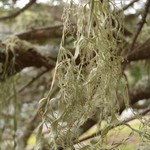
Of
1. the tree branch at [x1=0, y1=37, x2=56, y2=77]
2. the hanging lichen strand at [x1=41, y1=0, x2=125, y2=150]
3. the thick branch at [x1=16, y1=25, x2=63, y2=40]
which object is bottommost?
the thick branch at [x1=16, y1=25, x2=63, y2=40]

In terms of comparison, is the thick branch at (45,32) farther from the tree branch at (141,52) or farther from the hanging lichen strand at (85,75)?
the hanging lichen strand at (85,75)

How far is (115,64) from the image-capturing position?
2.54 feet

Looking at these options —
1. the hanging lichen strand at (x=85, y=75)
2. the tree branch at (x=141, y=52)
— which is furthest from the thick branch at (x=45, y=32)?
the hanging lichen strand at (x=85, y=75)

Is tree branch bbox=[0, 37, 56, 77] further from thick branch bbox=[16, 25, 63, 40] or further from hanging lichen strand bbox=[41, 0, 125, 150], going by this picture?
hanging lichen strand bbox=[41, 0, 125, 150]

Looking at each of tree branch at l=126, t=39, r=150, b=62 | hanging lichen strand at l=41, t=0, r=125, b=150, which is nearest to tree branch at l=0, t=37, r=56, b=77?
tree branch at l=126, t=39, r=150, b=62

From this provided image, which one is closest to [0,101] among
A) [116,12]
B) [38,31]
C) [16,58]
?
[16,58]

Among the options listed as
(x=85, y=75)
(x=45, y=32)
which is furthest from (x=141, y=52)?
(x=85, y=75)

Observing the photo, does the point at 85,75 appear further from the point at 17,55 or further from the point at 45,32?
the point at 45,32

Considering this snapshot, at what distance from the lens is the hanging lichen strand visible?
2.29ft

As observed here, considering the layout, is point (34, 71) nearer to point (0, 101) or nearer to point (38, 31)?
point (38, 31)

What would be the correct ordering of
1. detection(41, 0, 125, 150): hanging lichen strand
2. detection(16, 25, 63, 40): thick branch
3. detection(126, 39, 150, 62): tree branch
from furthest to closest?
detection(16, 25, 63, 40): thick branch < detection(126, 39, 150, 62): tree branch < detection(41, 0, 125, 150): hanging lichen strand

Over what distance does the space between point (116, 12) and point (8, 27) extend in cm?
154

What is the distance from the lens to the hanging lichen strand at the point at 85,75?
70cm

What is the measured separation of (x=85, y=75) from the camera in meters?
0.81
